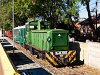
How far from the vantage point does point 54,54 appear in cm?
1969

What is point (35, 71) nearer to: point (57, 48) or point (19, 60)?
point (57, 48)

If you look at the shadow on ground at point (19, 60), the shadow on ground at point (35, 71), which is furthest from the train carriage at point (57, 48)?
the shadow on ground at point (19, 60)

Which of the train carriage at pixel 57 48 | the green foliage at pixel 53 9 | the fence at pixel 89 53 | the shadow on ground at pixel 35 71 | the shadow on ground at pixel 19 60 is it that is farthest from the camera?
the green foliage at pixel 53 9

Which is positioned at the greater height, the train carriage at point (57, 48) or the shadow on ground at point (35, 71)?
the train carriage at point (57, 48)

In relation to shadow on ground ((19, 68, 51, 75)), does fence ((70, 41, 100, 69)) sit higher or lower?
higher

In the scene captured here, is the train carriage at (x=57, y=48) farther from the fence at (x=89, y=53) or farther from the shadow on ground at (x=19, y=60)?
the shadow on ground at (x=19, y=60)

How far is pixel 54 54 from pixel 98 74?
13.7 feet

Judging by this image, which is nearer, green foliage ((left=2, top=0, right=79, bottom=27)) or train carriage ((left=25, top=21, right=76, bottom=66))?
train carriage ((left=25, top=21, right=76, bottom=66))

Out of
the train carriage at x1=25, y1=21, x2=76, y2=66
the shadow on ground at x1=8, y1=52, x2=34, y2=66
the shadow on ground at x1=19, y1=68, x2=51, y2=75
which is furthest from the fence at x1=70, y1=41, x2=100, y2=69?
the shadow on ground at x1=8, y1=52, x2=34, y2=66

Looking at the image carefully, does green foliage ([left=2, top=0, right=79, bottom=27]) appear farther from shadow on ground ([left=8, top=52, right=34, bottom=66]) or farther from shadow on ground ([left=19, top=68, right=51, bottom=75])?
shadow on ground ([left=19, top=68, right=51, bottom=75])

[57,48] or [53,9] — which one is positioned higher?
[53,9]

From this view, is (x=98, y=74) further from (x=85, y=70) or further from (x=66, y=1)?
(x=66, y=1)

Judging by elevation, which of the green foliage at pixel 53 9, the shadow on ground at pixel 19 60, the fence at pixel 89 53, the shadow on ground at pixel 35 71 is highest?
the green foliage at pixel 53 9

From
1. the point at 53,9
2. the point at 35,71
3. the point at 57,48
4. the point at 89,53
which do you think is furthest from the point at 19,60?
the point at 53,9
